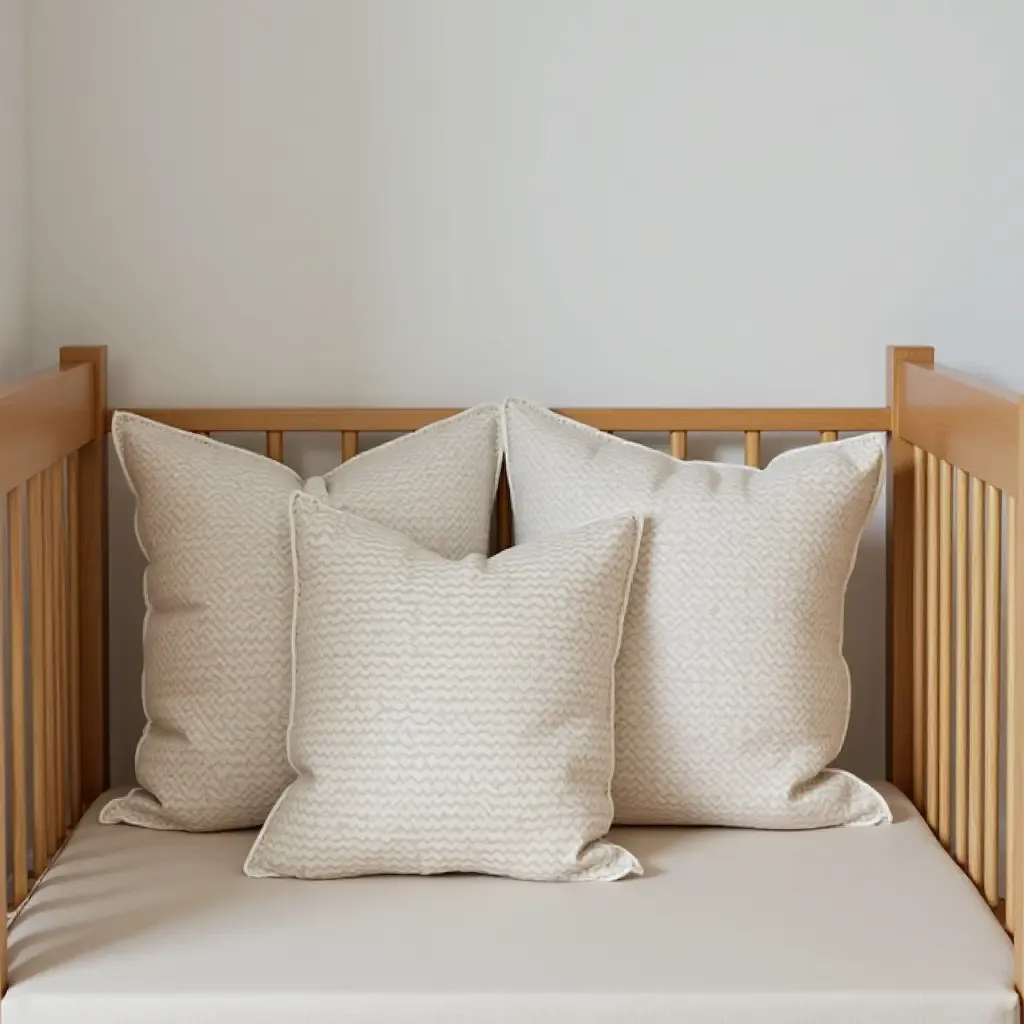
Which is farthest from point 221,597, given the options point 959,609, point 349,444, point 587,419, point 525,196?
point 959,609

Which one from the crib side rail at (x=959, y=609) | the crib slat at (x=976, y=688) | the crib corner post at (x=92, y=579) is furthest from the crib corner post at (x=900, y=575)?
the crib corner post at (x=92, y=579)

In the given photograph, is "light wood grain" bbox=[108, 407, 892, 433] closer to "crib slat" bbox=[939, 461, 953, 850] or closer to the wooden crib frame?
the wooden crib frame

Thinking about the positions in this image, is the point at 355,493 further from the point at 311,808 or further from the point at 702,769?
the point at 702,769

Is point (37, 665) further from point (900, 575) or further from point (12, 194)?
point (900, 575)

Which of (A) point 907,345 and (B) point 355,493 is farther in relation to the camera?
(A) point 907,345

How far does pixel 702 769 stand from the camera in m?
1.64

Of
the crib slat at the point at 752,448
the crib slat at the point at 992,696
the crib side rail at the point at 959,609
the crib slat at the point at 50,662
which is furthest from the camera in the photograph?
the crib slat at the point at 752,448

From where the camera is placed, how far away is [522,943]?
138 cm

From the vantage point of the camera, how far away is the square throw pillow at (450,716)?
4.97 ft

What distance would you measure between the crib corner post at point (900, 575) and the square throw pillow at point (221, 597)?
53 cm

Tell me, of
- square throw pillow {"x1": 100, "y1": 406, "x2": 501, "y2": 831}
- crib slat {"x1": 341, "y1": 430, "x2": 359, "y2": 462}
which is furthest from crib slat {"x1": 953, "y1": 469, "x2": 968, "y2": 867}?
crib slat {"x1": 341, "y1": 430, "x2": 359, "y2": 462}

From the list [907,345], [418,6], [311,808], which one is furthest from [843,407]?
[311,808]

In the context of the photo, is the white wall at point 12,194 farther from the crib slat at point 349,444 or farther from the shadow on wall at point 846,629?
the crib slat at point 349,444

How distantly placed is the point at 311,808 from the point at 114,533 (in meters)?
0.59
